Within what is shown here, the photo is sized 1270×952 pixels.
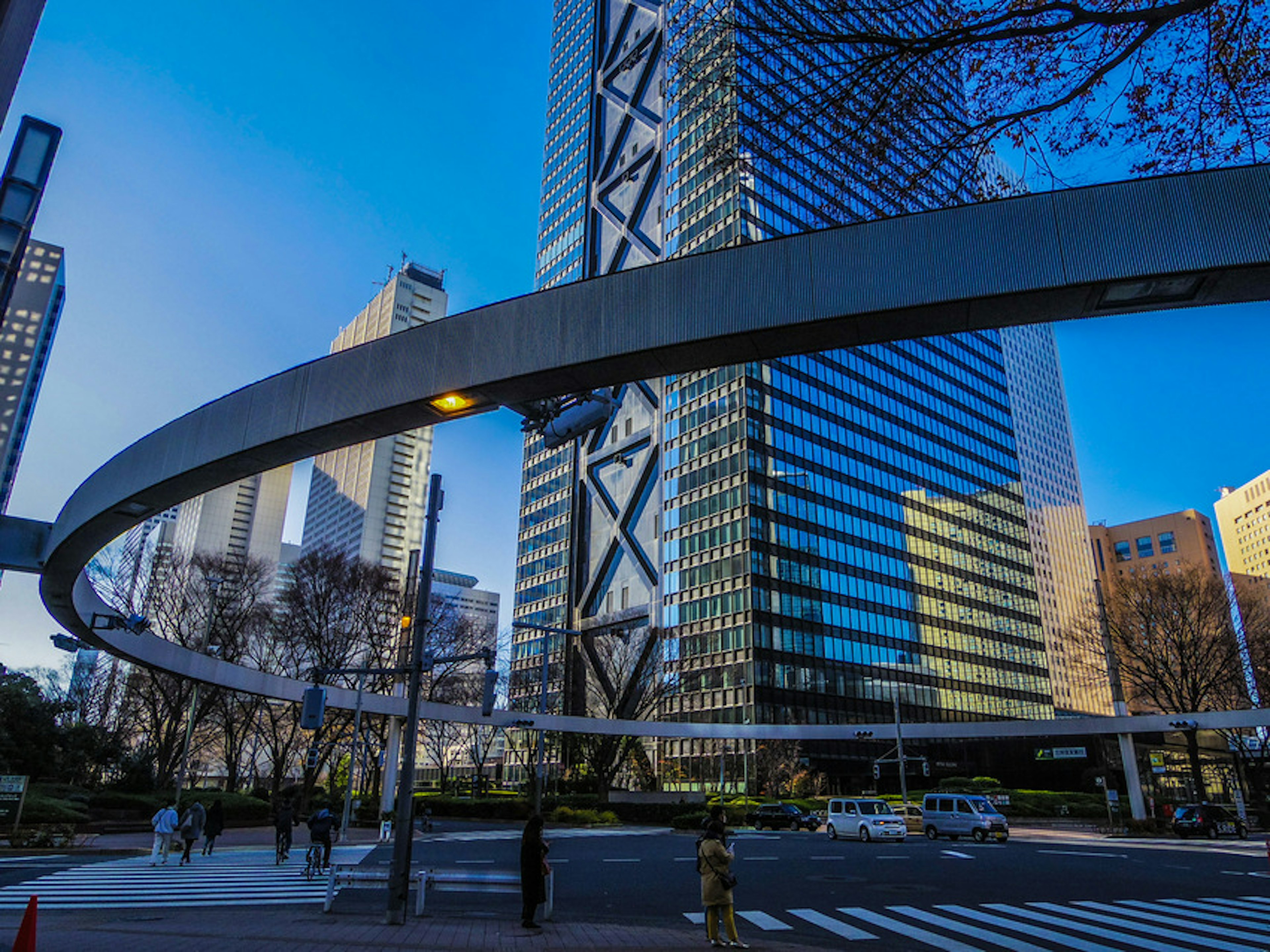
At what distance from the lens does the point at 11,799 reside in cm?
2509

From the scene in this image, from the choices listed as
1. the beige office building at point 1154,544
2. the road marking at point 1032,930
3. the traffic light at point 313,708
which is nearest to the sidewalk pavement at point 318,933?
the traffic light at point 313,708

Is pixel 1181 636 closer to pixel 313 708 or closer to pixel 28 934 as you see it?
pixel 313 708

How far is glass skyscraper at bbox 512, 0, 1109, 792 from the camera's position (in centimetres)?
7081

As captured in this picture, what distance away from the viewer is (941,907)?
44.0ft

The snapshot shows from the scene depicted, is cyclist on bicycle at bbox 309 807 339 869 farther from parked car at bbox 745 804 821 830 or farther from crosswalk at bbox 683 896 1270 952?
parked car at bbox 745 804 821 830

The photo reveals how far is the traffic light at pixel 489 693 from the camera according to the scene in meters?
17.8

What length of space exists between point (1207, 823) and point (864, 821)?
14163mm

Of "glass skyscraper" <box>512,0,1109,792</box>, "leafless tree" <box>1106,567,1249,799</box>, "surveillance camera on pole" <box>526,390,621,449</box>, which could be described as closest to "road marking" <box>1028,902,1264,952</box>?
"surveillance camera on pole" <box>526,390,621,449</box>

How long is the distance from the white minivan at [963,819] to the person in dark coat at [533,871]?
24972mm

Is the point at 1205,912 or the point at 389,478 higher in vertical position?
the point at 389,478

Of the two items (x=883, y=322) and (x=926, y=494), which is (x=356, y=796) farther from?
(x=926, y=494)

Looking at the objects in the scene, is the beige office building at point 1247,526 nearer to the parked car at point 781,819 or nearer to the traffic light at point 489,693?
the parked car at point 781,819

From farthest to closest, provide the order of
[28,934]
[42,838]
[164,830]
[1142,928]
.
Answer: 1. [42,838]
2. [164,830]
3. [1142,928]
4. [28,934]

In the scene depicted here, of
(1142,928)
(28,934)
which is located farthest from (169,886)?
(1142,928)
